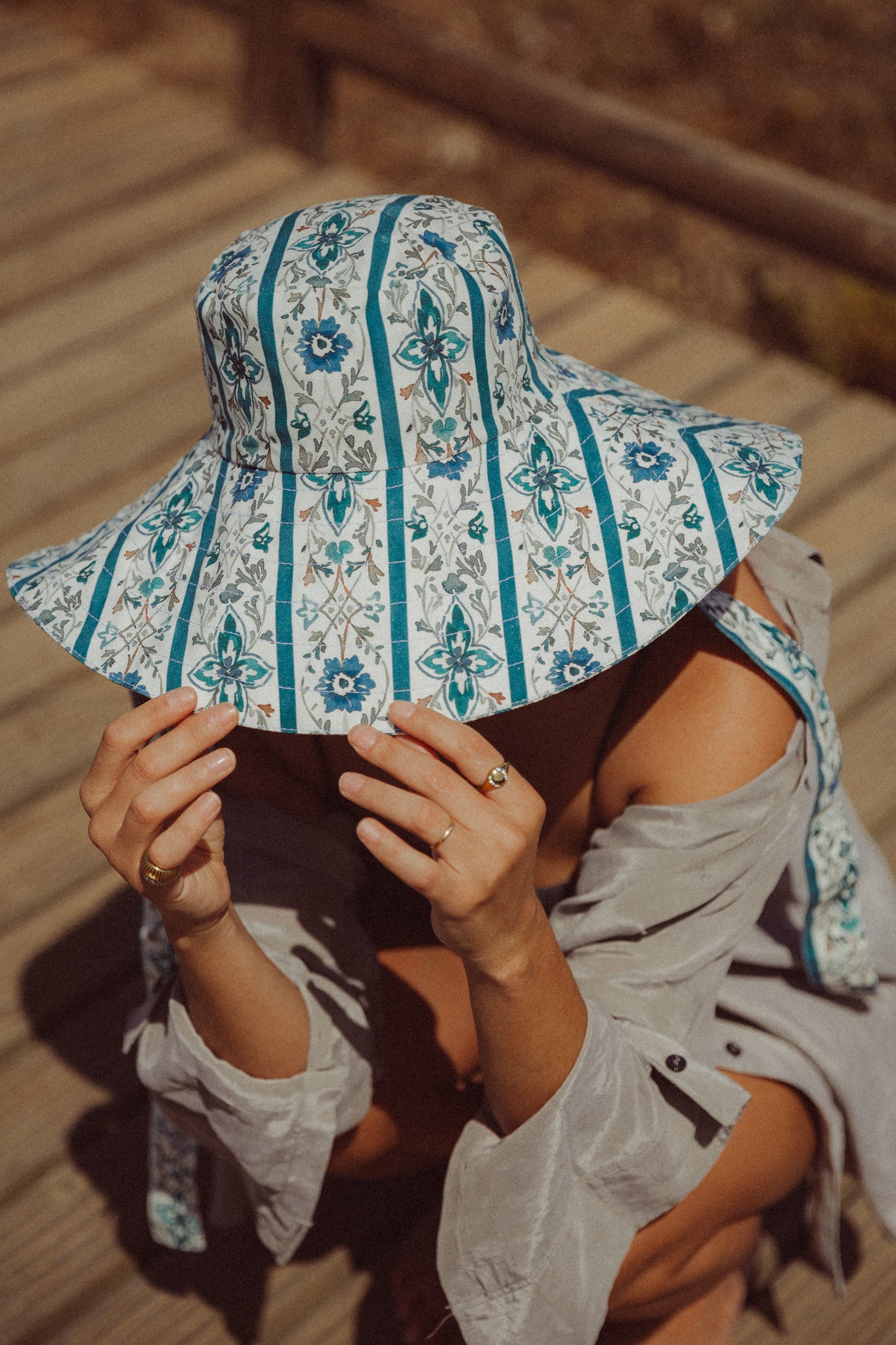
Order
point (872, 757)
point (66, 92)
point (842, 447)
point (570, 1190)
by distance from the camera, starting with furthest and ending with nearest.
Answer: point (66, 92), point (842, 447), point (872, 757), point (570, 1190)

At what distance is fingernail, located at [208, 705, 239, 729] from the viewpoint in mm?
1088

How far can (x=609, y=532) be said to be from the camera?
45.9 inches

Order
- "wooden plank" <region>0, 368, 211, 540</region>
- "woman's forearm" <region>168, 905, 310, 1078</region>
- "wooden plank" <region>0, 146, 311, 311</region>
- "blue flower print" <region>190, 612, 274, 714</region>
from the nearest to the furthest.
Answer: "blue flower print" <region>190, 612, 274, 714</region> < "woman's forearm" <region>168, 905, 310, 1078</region> < "wooden plank" <region>0, 368, 211, 540</region> < "wooden plank" <region>0, 146, 311, 311</region>

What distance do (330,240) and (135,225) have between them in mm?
2721

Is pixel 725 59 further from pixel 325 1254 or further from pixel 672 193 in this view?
pixel 325 1254

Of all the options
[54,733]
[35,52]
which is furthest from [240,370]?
[35,52]

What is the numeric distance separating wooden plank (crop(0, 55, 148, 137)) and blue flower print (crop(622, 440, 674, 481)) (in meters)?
3.43

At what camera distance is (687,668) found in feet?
4.42

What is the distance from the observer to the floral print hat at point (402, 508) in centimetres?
111

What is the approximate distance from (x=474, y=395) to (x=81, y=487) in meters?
1.85

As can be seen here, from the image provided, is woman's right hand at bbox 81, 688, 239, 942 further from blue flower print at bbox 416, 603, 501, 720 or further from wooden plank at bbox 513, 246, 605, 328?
wooden plank at bbox 513, 246, 605, 328

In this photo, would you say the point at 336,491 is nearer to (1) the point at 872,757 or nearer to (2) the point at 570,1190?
(2) the point at 570,1190

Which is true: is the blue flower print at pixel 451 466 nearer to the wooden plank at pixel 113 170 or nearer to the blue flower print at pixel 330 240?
the blue flower print at pixel 330 240

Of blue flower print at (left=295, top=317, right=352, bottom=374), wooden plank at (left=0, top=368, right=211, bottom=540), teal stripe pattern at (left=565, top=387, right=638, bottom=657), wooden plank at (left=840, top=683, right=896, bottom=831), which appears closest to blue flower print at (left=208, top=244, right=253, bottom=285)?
blue flower print at (left=295, top=317, right=352, bottom=374)
